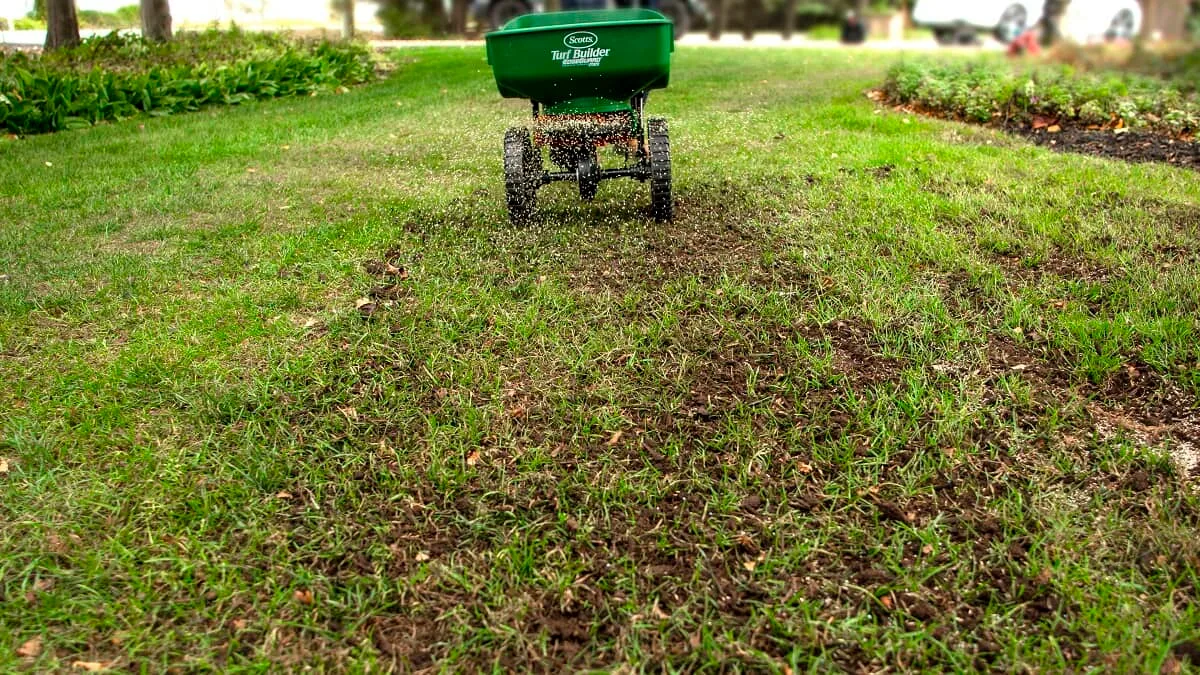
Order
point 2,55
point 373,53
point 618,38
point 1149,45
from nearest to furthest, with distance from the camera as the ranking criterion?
point 1149,45 < point 618,38 < point 2,55 < point 373,53

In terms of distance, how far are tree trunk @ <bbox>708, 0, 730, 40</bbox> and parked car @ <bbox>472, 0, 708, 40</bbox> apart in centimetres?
8

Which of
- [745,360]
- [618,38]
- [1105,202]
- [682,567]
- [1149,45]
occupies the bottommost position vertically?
[682,567]

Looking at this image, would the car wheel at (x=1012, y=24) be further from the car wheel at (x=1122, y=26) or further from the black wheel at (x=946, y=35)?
the car wheel at (x=1122, y=26)

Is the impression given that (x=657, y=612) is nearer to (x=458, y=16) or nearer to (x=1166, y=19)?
(x=1166, y=19)

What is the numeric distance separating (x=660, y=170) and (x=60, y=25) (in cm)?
1141

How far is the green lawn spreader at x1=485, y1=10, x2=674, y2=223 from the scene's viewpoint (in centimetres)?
454

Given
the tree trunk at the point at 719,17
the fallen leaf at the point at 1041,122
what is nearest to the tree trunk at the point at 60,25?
the fallen leaf at the point at 1041,122

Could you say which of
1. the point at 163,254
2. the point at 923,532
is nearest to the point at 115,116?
the point at 163,254

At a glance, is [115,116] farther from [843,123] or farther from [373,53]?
[843,123]

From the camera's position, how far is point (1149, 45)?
1.23 metres

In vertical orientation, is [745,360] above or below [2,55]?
below

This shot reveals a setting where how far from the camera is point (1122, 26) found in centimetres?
125

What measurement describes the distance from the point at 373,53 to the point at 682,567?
37.8 feet

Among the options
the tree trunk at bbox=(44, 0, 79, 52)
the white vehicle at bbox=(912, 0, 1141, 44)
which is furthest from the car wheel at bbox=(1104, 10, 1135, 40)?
the tree trunk at bbox=(44, 0, 79, 52)
